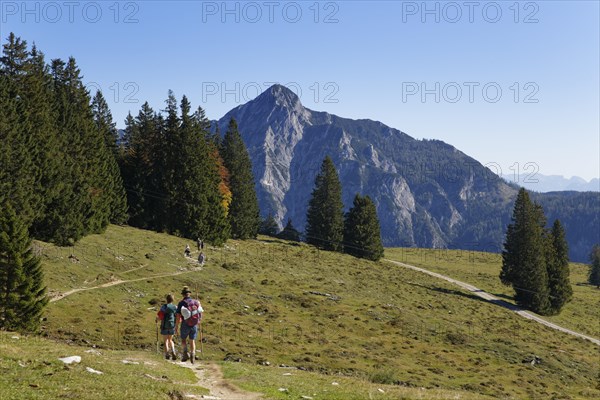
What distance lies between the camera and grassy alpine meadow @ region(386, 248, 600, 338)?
3051 inches

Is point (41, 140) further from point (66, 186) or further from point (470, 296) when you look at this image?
point (470, 296)

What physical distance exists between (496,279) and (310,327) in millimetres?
72439

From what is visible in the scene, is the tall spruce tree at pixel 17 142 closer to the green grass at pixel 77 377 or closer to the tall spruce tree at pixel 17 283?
the tall spruce tree at pixel 17 283

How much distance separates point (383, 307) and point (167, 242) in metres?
29.7

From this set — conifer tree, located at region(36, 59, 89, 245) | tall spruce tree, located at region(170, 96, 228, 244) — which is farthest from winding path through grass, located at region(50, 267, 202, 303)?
tall spruce tree, located at region(170, 96, 228, 244)

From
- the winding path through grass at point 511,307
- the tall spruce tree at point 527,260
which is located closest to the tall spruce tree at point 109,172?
the winding path through grass at point 511,307

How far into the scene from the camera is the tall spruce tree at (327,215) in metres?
97.7

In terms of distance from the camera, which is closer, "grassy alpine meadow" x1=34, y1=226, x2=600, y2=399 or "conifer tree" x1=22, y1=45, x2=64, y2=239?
"grassy alpine meadow" x1=34, y1=226, x2=600, y2=399

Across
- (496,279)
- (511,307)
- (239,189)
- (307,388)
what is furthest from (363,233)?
(307,388)

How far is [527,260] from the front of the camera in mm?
79875

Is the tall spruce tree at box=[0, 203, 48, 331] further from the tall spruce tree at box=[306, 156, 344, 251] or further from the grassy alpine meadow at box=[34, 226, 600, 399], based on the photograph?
the tall spruce tree at box=[306, 156, 344, 251]

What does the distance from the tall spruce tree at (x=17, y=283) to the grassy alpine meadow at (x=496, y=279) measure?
71.6 metres

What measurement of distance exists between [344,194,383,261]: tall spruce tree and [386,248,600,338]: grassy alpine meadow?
18.0 meters

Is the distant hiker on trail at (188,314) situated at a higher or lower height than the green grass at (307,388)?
higher
